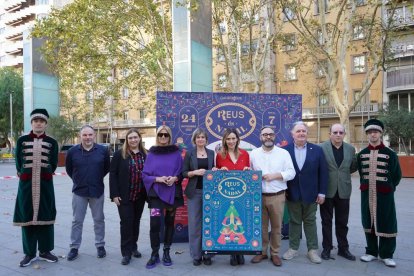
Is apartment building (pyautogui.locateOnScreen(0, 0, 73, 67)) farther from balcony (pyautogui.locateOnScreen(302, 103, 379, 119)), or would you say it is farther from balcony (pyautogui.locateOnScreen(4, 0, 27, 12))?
balcony (pyautogui.locateOnScreen(302, 103, 379, 119))

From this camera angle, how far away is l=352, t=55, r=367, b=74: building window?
103ft

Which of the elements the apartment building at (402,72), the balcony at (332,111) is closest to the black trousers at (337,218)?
the apartment building at (402,72)

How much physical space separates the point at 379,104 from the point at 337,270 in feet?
94.8

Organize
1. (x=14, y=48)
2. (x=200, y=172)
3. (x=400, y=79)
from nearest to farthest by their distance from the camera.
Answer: (x=200, y=172) → (x=400, y=79) → (x=14, y=48)

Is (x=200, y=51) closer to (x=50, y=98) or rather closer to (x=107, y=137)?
(x=50, y=98)

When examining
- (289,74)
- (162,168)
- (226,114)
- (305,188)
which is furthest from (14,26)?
(305,188)

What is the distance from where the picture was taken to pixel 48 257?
195 inches

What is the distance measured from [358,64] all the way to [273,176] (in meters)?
30.9

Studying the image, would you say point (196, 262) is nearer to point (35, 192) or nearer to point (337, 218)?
point (337, 218)

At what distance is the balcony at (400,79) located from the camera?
27.2 metres

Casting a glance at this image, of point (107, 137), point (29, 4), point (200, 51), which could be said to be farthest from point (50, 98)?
point (29, 4)

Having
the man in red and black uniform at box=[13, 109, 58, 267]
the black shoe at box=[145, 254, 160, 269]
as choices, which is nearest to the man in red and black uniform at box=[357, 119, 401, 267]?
the black shoe at box=[145, 254, 160, 269]

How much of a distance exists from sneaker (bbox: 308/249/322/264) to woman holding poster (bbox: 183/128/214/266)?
142 centimetres

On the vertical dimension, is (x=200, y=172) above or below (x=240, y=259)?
above
